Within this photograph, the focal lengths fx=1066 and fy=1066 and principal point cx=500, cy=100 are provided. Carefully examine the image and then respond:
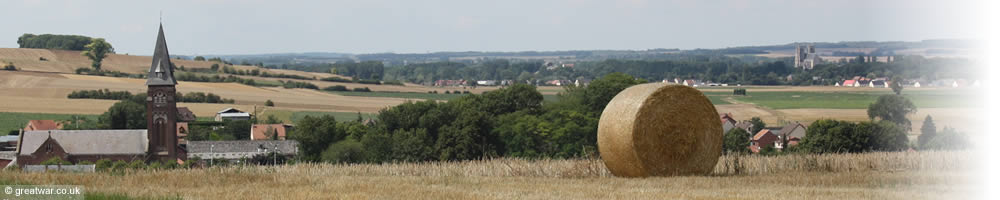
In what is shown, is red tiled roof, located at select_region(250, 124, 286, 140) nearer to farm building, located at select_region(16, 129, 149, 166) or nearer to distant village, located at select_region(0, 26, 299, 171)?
distant village, located at select_region(0, 26, 299, 171)

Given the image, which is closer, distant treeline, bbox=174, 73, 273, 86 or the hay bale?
the hay bale

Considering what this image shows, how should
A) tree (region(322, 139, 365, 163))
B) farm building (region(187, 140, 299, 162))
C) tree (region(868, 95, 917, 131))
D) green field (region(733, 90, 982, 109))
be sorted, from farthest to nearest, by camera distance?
farm building (region(187, 140, 299, 162)) → tree (region(322, 139, 365, 163)) → tree (region(868, 95, 917, 131)) → green field (region(733, 90, 982, 109))

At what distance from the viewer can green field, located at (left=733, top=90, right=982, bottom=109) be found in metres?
14.5

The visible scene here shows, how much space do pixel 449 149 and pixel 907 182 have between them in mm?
24089

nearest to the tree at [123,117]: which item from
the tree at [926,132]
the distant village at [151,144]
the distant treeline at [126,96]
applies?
the distant treeline at [126,96]

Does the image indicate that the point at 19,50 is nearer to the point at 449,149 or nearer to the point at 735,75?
the point at 449,149

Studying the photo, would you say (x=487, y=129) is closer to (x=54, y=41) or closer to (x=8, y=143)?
(x=8, y=143)

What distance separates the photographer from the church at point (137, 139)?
60.2 metres

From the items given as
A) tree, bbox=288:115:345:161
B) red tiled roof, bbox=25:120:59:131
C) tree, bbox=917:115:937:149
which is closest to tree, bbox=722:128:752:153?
tree, bbox=917:115:937:149

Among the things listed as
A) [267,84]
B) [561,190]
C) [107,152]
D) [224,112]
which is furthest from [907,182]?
[267,84]

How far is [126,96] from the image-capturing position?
88.6m

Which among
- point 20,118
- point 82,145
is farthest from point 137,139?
point 20,118

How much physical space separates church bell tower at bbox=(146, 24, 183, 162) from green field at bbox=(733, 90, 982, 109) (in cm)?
3852

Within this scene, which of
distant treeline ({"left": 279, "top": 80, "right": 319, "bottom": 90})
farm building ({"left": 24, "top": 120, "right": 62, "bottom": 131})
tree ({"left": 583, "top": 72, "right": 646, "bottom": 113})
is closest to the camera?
tree ({"left": 583, "top": 72, "right": 646, "bottom": 113})
